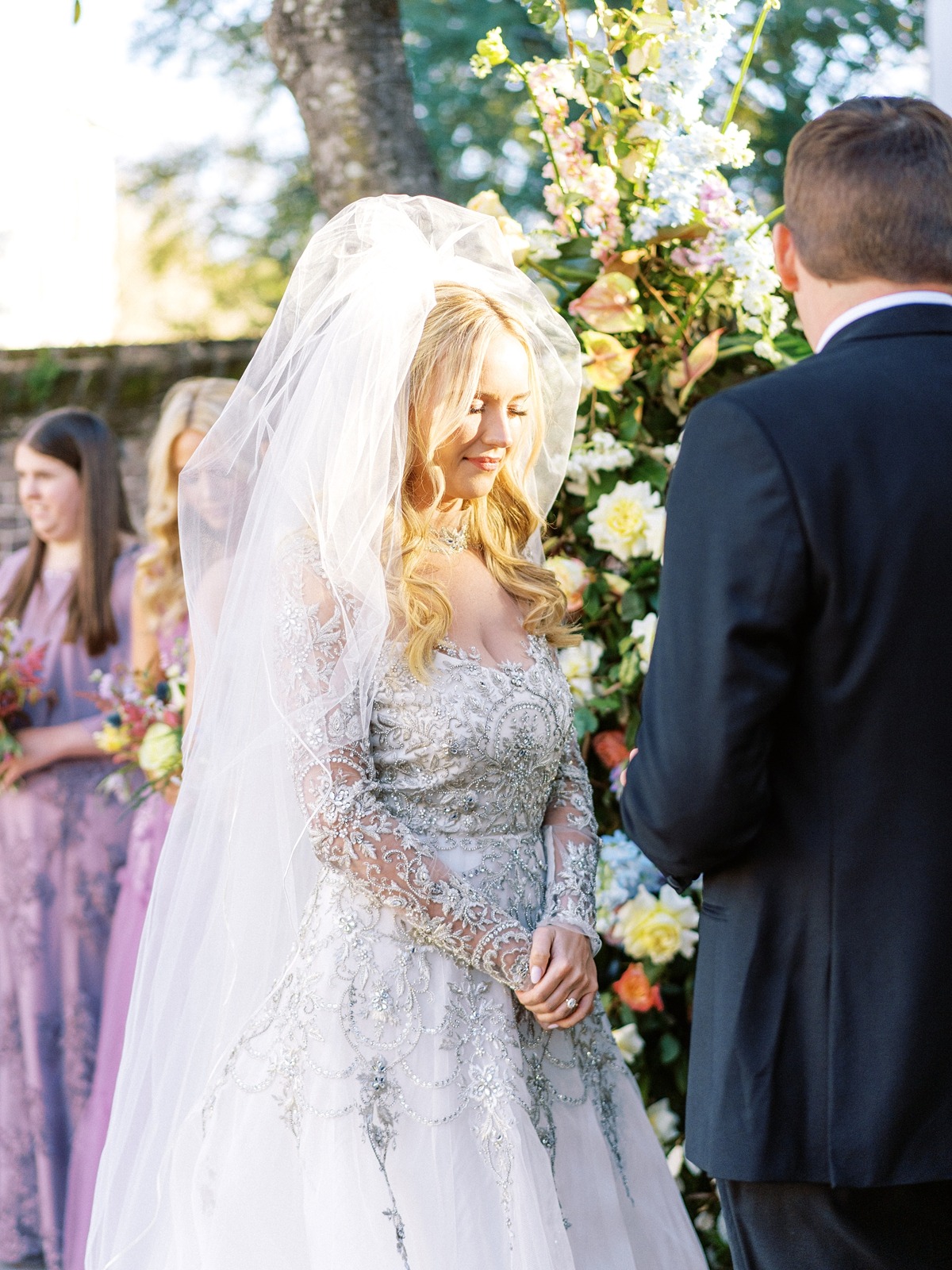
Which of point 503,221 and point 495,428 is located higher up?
point 503,221

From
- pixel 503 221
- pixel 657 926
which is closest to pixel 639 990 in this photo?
pixel 657 926

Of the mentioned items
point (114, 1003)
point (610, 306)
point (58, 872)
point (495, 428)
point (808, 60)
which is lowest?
point (114, 1003)

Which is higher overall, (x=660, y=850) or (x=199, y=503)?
(x=199, y=503)

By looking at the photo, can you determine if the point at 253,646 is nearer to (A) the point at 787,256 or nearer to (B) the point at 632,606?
(B) the point at 632,606

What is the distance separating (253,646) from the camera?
2.24 metres

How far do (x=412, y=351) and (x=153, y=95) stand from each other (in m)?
6.55

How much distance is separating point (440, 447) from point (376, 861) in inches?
28.8

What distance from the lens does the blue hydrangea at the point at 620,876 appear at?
9.09 ft

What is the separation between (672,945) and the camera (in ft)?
8.98

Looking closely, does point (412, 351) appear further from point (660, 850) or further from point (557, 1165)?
point (557, 1165)

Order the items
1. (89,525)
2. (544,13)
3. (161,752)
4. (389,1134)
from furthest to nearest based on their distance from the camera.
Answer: (89,525)
(161,752)
(544,13)
(389,1134)

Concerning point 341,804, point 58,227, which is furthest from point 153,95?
point 341,804

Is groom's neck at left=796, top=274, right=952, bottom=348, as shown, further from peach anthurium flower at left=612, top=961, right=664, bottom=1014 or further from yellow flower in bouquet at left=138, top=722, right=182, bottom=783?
yellow flower in bouquet at left=138, top=722, right=182, bottom=783

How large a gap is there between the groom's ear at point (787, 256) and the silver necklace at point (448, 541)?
3.04 feet
